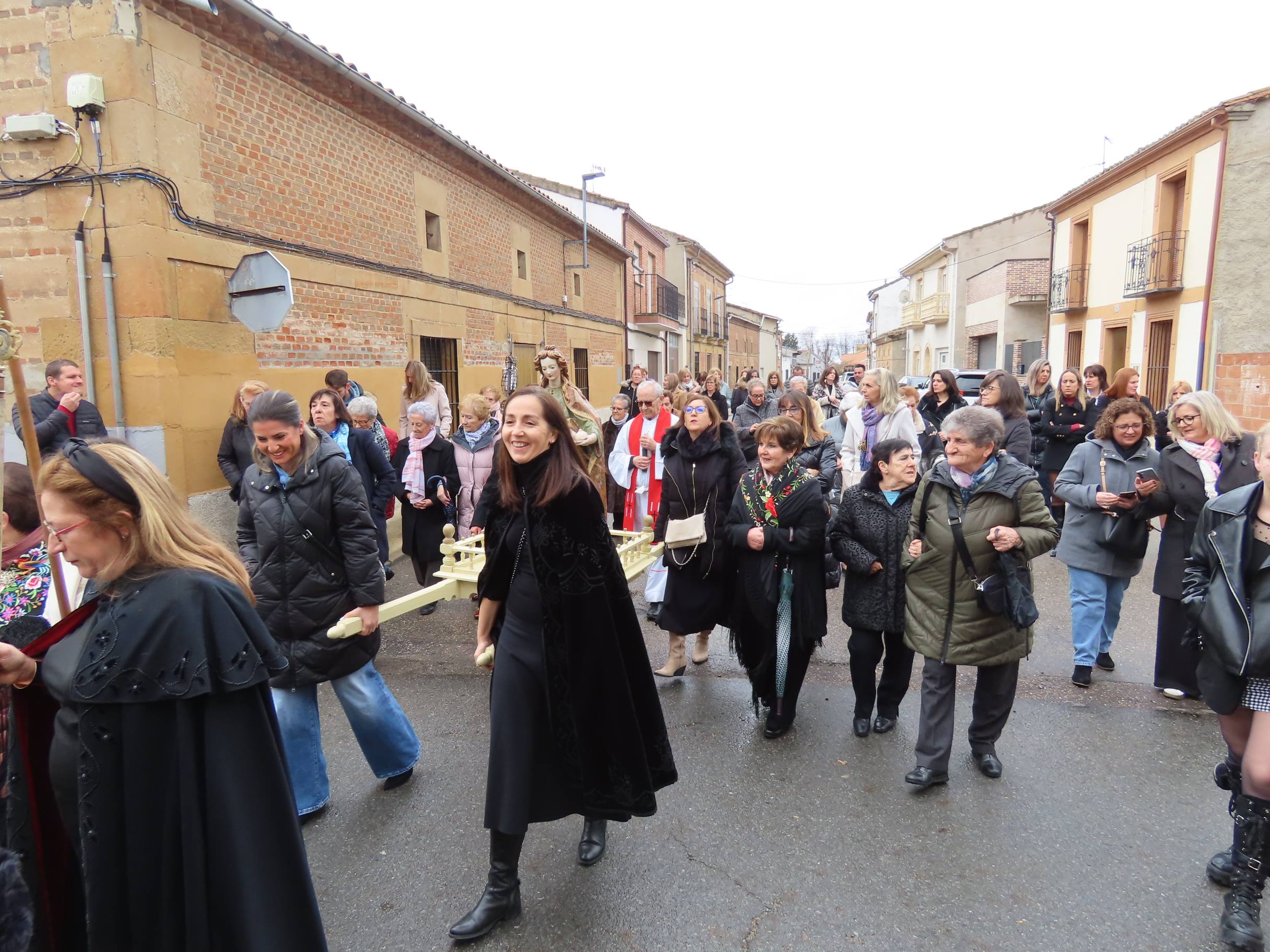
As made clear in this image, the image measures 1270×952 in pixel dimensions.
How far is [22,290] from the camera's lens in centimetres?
639

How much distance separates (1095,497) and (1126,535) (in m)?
0.29

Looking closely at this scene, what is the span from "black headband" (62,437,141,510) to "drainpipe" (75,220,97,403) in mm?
5368

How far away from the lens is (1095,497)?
15.5ft

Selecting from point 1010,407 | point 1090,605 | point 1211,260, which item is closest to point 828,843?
point 1090,605

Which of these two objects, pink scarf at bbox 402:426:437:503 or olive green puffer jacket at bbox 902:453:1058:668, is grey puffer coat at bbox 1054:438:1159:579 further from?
pink scarf at bbox 402:426:437:503

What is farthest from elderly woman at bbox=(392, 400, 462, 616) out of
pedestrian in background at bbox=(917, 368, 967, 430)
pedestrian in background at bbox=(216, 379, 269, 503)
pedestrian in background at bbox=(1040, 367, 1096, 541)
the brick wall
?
the brick wall

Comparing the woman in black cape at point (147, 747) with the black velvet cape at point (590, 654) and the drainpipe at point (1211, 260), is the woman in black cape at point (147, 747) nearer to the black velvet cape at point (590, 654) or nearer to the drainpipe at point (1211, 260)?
the black velvet cape at point (590, 654)

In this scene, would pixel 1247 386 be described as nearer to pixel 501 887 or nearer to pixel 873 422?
pixel 873 422

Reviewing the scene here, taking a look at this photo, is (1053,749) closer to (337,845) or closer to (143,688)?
(337,845)

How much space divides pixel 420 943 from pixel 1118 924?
97.0 inches

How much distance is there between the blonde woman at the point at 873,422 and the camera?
21.4ft

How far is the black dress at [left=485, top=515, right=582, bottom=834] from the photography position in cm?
272

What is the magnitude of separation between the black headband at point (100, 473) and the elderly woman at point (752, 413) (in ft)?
16.4

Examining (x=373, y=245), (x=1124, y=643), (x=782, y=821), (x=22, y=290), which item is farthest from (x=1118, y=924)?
(x=373, y=245)
